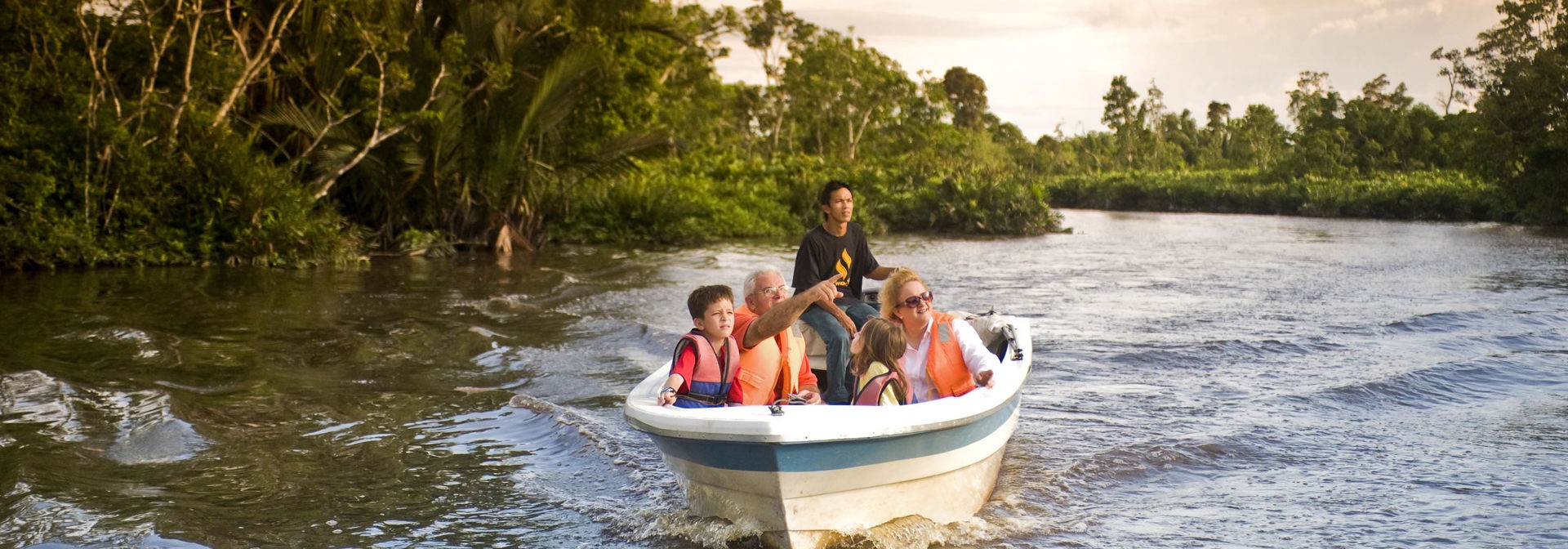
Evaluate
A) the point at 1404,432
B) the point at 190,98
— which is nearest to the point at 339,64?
the point at 190,98

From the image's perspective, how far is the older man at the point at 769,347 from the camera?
530 cm

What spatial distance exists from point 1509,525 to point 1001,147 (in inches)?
2408

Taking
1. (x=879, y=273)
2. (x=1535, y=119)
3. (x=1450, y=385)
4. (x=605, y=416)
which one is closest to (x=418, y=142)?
(x=605, y=416)

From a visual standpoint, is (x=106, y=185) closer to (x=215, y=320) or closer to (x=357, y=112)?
(x=357, y=112)

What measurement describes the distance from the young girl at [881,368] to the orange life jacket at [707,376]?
0.56 metres

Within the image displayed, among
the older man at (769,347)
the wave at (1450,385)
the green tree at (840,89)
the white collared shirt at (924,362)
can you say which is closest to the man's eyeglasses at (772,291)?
the older man at (769,347)

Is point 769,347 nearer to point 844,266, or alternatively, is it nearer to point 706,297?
point 706,297

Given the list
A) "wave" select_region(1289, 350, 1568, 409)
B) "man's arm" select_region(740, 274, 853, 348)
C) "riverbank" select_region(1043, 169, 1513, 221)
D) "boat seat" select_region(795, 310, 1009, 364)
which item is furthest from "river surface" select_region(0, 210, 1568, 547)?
"riverbank" select_region(1043, 169, 1513, 221)

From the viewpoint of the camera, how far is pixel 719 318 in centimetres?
528

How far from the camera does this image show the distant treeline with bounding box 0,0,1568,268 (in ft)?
51.5

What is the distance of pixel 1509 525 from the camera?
5973mm

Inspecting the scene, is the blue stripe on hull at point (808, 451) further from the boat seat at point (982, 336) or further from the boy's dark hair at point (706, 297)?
the boat seat at point (982, 336)

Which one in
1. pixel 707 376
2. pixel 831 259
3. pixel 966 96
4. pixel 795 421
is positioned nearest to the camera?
pixel 795 421

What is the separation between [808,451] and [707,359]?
82 centimetres
